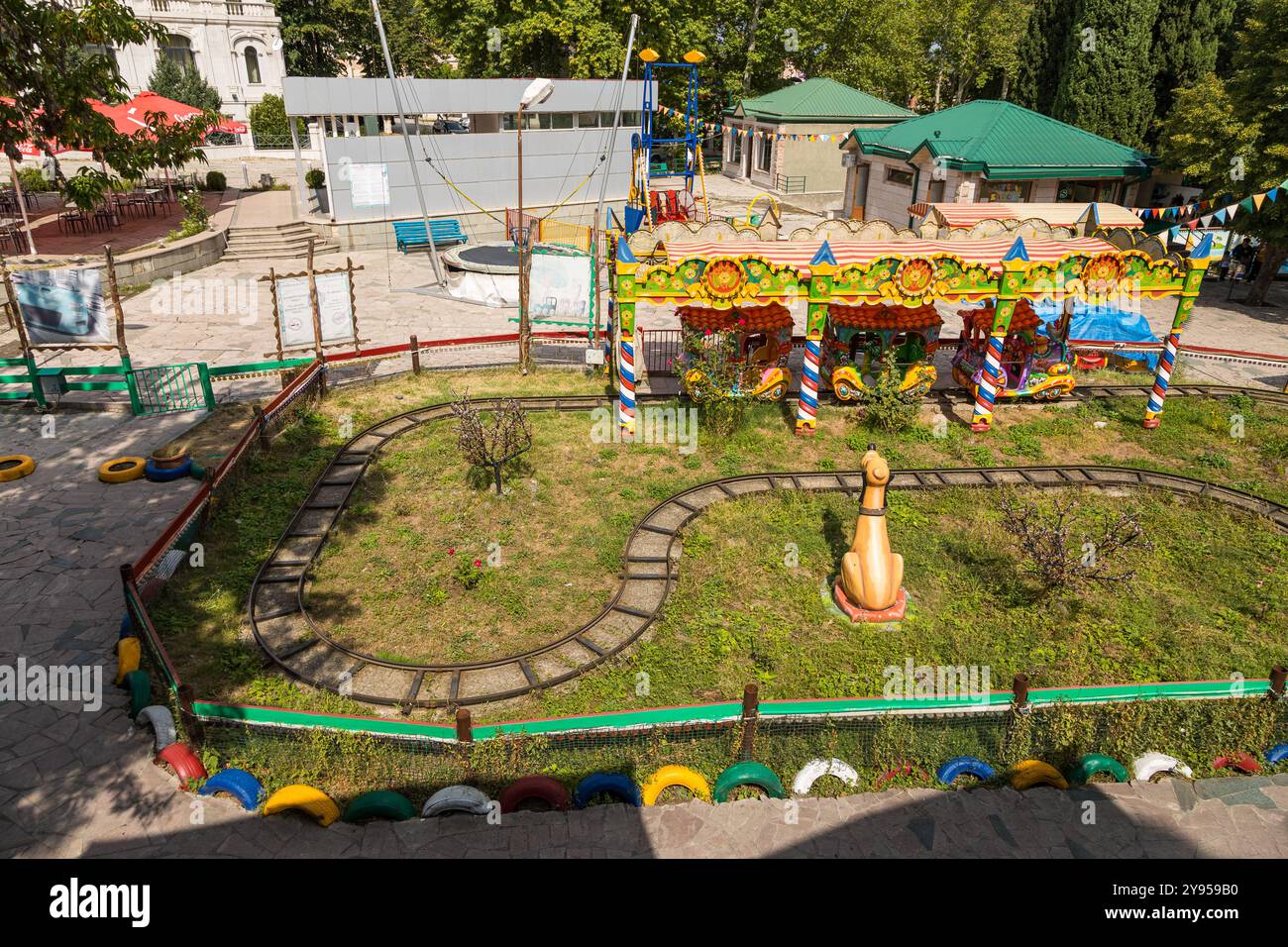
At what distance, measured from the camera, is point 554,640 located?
1016 centimetres

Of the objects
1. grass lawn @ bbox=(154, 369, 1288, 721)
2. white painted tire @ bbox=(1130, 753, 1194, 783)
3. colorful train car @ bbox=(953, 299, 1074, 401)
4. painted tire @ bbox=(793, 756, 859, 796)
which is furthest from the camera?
colorful train car @ bbox=(953, 299, 1074, 401)

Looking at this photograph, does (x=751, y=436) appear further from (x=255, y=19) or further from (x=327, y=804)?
(x=255, y=19)

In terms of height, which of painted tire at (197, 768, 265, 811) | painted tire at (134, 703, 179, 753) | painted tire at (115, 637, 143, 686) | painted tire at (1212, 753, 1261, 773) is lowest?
painted tire at (1212, 753, 1261, 773)

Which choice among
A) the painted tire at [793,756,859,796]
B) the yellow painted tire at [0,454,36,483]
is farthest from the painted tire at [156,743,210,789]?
the yellow painted tire at [0,454,36,483]

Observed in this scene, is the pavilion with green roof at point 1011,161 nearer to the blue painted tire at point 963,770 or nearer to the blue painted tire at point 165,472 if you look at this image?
the blue painted tire at point 963,770

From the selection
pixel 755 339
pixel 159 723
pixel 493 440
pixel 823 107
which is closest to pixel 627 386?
pixel 493 440

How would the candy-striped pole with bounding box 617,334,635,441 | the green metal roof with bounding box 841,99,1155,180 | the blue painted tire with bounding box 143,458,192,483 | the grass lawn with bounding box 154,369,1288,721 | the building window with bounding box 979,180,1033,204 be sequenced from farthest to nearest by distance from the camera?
the building window with bounding box 979,180,1033,204, the green metal roof with bounding box 841,99,1155,180, the candy-striped pole with bounding box 617,334,635,441, the blue painted tire with bounding box 143,458,192,483, the grass lawn with bounding box 154,369,1288,721

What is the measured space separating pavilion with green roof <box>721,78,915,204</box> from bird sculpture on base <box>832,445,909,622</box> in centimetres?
3220

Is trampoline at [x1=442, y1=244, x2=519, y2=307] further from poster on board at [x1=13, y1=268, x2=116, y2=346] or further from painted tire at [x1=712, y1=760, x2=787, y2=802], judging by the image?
painted tire at [x1=712, y1=760, x2=787, y2=802]

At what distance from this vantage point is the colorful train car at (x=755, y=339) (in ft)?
54.1

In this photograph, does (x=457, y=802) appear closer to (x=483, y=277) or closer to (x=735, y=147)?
(x=483, y=277)

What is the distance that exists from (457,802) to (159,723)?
127 inches

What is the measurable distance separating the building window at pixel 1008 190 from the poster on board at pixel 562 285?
17051 mm

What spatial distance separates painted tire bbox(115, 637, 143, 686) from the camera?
898 centimetres
